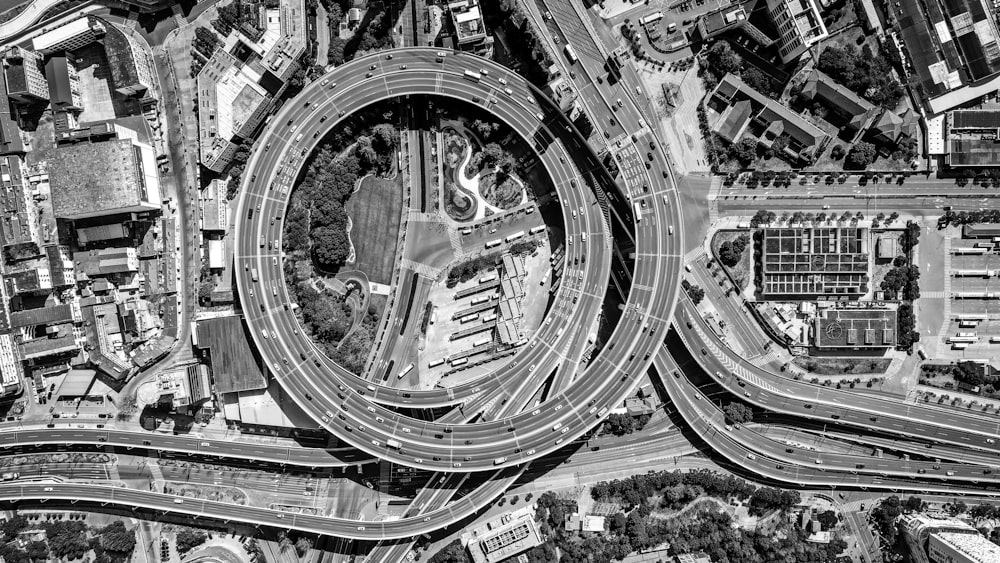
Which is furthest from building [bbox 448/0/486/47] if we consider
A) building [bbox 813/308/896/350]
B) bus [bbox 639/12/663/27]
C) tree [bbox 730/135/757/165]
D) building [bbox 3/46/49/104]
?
building [bbox 813/308/896/350]

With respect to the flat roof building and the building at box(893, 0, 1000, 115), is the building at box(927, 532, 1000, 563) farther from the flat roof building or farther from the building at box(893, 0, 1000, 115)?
the flat roof building

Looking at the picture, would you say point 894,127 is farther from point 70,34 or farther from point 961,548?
point 70,34

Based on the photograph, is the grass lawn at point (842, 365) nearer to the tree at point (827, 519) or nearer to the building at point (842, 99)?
the tree at point (827, 519)

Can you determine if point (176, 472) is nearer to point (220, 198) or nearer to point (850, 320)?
point (220, 198)

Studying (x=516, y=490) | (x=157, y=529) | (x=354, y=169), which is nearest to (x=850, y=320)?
(x=516, y=490)

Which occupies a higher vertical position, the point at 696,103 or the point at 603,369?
the point at 696,103

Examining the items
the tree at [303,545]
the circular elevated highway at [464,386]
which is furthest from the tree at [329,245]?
the tree at [303,545]
